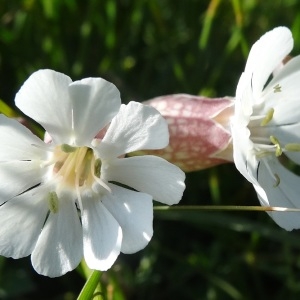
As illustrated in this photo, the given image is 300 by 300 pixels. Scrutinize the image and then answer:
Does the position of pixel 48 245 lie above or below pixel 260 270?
above

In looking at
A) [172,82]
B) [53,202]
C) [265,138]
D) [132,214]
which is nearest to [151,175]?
[132,214]

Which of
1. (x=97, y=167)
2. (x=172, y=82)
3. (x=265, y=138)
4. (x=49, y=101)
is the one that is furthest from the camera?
(x=172, y=82)

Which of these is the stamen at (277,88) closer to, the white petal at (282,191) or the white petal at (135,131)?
the white petal at (282,191)

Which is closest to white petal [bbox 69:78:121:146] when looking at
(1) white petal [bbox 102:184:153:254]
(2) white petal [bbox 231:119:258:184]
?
(1) white petal [bbox 102:184:153:254]

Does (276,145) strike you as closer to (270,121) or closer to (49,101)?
(270,121)

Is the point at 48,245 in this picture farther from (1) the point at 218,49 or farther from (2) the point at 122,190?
(1) the point at 218,49

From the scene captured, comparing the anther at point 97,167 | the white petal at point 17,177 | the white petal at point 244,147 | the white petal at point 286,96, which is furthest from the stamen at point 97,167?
the white petal at point 286,96

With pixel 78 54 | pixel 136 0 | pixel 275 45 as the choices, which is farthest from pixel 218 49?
pixel 275 45
